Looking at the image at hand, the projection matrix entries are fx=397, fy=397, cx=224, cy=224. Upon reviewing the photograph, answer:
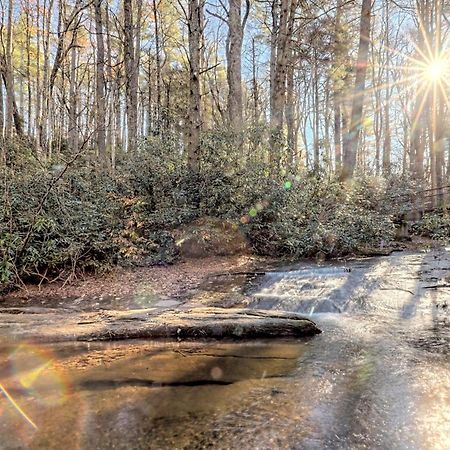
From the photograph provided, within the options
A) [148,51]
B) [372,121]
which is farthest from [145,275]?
[372,121]

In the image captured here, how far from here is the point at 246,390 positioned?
11.0ft

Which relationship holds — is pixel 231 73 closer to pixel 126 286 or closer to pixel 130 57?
pixel 130 57

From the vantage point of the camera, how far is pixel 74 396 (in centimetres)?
323

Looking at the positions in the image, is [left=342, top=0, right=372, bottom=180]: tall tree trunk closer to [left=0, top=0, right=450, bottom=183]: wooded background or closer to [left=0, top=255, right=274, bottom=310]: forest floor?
[left=0, top=0, right=450, bottom=183]: wooded background

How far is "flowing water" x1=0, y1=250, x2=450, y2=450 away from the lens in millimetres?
2676

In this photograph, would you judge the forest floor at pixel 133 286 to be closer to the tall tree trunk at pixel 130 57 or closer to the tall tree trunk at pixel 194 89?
the tall tree trunk at pixel 194 89

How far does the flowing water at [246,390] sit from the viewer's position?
2676 millimetres

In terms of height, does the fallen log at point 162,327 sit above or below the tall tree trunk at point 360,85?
below

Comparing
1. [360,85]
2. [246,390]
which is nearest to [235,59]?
[360,85]

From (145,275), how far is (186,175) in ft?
10.8

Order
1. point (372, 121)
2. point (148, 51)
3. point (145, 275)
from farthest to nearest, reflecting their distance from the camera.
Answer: point (372, 121)
point (148, 51)
point (145, 275)

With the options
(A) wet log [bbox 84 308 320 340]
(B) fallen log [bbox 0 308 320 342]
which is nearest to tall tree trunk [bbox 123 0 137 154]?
(B) fallen log [bbox 0 308 320 342]

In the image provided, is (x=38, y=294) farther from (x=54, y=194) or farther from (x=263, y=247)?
(x=263, y=247)

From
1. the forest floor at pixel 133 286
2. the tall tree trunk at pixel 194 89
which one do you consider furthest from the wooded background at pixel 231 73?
the forest floor at pixel 133 286
